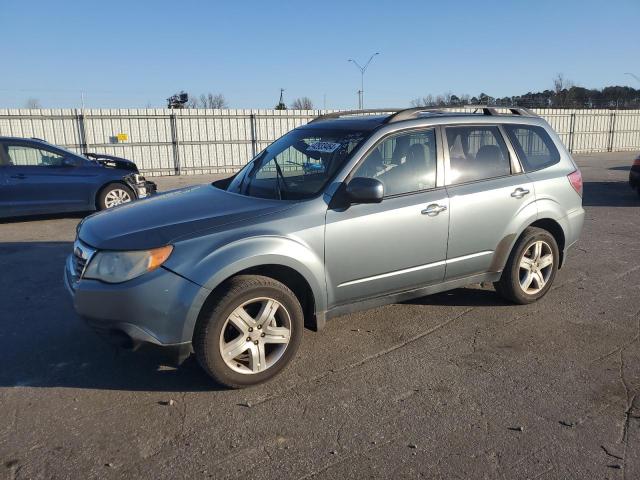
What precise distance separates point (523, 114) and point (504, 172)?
0.94m

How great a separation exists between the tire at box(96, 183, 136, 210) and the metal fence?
354 inches

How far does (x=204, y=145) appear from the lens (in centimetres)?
1986

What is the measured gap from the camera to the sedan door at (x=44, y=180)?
9501 millimetres

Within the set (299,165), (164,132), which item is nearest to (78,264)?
(299,165)

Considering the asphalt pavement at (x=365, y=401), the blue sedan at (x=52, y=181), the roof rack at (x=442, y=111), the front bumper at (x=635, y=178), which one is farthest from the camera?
the front bumper at (x=635, y=178)

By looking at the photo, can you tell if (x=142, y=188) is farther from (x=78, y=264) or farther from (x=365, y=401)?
(x=365, y=401)

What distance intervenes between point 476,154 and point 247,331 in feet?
8.59

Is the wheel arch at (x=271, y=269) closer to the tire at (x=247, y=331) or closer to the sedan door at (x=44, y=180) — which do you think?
the tire at (x=247, y=331)

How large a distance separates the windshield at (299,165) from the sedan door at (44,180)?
636 cm

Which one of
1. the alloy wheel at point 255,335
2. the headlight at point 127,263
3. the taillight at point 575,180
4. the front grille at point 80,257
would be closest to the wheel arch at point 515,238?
the taillight at point 575,180

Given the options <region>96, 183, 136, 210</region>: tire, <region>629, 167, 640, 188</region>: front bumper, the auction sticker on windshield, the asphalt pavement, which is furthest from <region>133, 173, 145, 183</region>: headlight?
<region>629, 167, 640, 188</region>: front bumper

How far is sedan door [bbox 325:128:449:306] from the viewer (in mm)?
3848

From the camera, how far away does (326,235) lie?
3746 millimetres

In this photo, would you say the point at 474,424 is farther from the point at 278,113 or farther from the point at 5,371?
the point at 278,113
